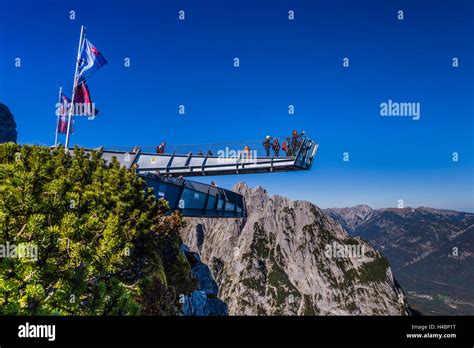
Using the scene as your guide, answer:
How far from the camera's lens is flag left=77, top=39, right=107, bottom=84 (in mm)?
38625

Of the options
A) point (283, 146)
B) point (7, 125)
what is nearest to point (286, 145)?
point (283, 146)

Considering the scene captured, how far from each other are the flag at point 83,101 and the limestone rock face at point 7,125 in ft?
368

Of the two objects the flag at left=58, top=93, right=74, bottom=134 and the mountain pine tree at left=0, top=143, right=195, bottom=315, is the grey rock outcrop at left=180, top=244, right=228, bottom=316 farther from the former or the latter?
the flag at left=58, top=93, right=74, bottom=134

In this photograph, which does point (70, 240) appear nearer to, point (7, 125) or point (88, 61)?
point (88, 61)

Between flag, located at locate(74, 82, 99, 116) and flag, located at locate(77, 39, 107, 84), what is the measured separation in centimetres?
91

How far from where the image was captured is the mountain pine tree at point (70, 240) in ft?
36.4

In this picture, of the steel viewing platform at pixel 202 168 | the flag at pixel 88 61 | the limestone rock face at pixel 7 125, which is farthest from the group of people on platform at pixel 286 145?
the limestone rock face at pixel 7 125

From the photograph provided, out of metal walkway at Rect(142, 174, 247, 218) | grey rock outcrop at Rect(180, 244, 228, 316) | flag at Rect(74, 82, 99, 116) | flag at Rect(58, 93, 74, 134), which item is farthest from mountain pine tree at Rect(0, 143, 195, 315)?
flag at Rect(58, 93, 74, 134)

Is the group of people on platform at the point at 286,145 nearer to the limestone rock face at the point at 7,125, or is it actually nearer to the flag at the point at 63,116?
the flag at the point at 63,116

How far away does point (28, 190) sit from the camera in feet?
37.0
